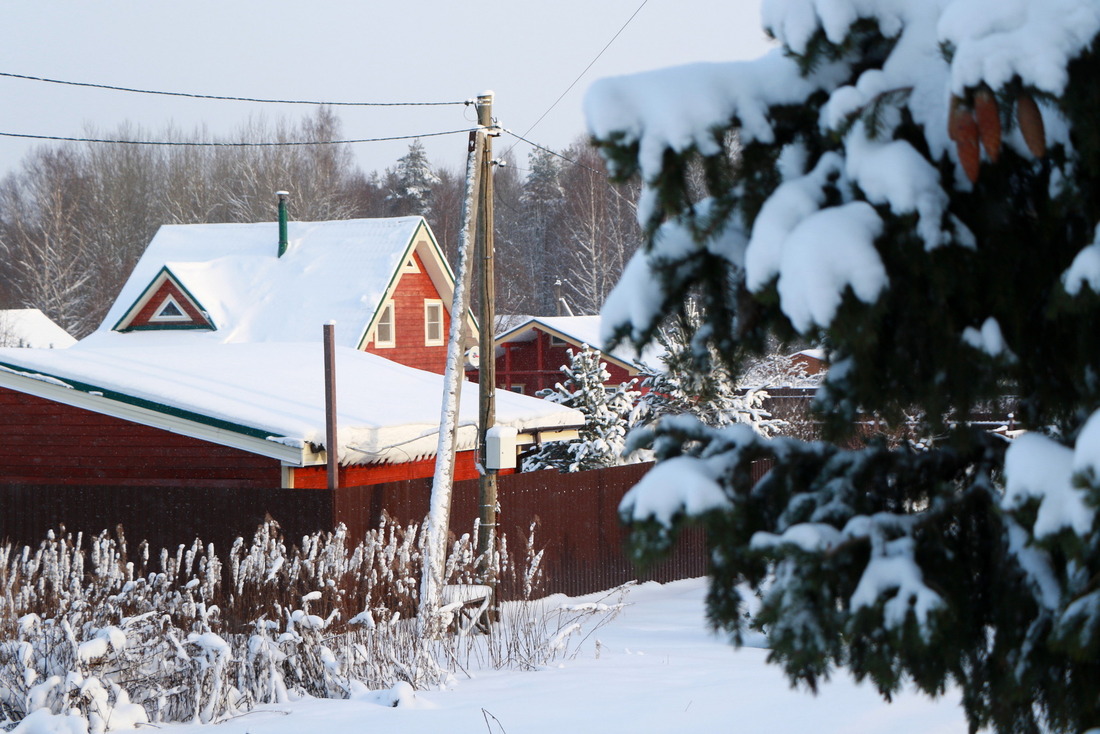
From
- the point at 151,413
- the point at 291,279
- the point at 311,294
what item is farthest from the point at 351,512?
the point at 291,279

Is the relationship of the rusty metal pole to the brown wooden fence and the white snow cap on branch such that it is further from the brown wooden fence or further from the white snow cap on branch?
the white snow cap on branch

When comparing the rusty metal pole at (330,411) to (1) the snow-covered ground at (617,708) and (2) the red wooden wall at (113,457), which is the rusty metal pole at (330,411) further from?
(1) the snow-covered ground at (617,708)

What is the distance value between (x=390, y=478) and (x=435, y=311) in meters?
14.1

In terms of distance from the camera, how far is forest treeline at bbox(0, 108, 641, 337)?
55.2m

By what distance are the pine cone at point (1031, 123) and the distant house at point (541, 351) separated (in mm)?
29731

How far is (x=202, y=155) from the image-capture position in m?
68.1

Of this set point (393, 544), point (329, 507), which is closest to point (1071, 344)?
point (393, 544)

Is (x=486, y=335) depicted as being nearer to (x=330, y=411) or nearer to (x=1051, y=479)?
(x=330, y=411)

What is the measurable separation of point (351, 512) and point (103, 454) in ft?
12.5

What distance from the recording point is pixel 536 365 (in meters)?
35.9

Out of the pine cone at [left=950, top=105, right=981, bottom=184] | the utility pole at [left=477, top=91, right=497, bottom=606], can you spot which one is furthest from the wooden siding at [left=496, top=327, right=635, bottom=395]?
the pine cone at [left=950, top=105, right=981, bottom=184]

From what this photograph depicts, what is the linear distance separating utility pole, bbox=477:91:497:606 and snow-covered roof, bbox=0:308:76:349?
3619 centimetres

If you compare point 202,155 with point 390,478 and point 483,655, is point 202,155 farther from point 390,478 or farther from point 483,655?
point 483,655

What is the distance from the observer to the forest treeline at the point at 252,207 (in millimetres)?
55188
